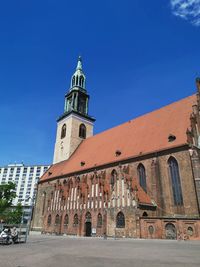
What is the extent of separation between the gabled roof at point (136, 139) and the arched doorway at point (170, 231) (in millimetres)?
7537

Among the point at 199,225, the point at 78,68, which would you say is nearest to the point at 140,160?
the point at 199,225

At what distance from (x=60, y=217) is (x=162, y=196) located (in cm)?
1383

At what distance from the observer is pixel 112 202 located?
75.4 feet

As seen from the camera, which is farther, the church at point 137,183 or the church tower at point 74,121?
the church tower at point 74,121

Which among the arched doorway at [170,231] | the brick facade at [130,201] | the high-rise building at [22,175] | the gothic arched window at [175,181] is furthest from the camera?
the high-rise building at [22,175]

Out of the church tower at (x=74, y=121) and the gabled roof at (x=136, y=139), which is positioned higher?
the church tower at (x=74, y=121)

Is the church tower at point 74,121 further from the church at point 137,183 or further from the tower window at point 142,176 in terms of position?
the tower window at point 142,176

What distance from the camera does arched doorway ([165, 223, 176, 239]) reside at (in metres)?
18.6

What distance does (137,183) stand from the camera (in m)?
24.4

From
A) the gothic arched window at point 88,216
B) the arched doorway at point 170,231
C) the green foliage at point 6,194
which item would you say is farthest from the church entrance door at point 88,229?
the green foliage at point 6,194

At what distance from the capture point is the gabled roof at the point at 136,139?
2486cm

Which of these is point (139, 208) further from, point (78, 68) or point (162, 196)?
point (78, 68)

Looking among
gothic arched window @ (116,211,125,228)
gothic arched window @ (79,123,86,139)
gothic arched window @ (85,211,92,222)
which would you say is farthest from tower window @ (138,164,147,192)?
gothic arched window @ (79,123,86,139)

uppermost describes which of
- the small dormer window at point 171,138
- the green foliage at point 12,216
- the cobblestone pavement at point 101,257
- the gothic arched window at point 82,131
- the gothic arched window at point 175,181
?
the gothic arched window at point 82,131
